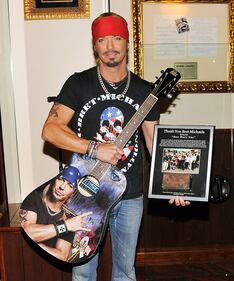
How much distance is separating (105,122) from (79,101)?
5.5 inches

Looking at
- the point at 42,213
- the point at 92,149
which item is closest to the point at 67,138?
the point at 92,149

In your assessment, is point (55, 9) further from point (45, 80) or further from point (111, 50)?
point (111, 50)

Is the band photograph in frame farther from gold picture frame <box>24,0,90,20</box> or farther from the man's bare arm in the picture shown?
gold picture frame <box>24,0,90,20</box>

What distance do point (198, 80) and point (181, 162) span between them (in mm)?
988

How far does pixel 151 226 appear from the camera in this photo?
2.72 meters

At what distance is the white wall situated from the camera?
2549 mm

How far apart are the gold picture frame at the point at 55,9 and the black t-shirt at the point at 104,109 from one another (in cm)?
88

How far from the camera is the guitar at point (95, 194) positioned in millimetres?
1734

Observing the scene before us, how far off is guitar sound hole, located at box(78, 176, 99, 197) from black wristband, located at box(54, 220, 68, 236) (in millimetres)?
151

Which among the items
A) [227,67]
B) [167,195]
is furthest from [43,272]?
[227,67]

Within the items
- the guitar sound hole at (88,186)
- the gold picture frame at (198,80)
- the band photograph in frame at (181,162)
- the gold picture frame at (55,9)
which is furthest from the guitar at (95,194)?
the gold picture frame at (55,9)

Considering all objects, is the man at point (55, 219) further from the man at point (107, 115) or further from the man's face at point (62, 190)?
the man at point (107, 115)

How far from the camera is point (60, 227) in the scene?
1.75 metres

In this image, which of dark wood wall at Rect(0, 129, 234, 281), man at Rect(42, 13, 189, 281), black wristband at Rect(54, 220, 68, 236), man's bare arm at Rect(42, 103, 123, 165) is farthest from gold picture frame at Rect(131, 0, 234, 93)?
black wristband at Rect(54, 220, 68, 236)
